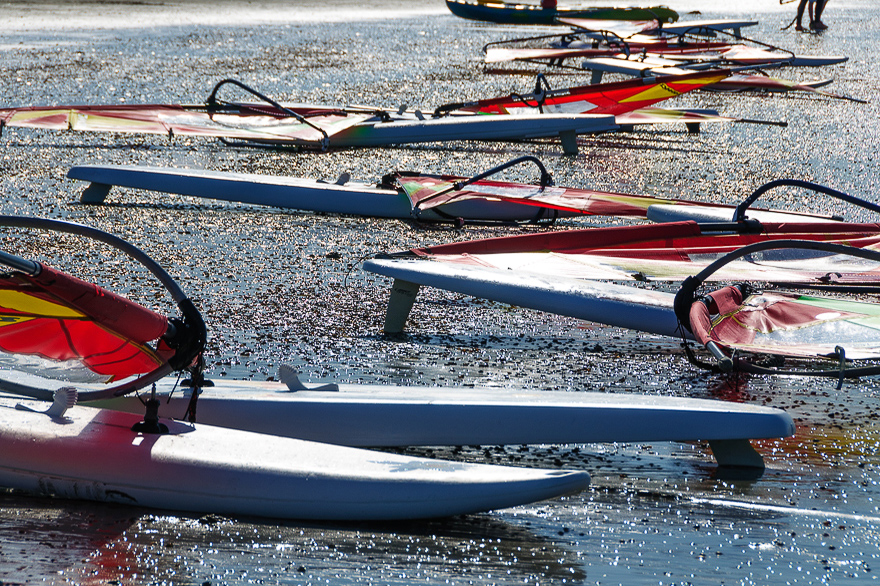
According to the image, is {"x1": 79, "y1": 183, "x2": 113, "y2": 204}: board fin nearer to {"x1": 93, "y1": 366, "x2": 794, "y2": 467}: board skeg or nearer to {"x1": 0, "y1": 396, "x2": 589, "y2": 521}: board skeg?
{"x1": 93, "y1": 366, "x2": 794, "y2": 467}: board skeg

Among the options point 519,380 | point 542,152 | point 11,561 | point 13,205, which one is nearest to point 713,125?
point 542,152

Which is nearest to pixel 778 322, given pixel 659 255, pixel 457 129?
pixel 659 255

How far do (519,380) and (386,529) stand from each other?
1440mm

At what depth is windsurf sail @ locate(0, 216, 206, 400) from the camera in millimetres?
3025

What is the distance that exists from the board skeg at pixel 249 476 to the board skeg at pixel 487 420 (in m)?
0.23

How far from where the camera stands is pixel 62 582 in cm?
251

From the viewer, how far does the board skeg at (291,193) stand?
22.7ft

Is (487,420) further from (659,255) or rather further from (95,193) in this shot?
(95,193)

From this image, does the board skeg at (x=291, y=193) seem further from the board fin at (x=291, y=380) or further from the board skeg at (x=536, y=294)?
the board fin at (x=291, y=380)

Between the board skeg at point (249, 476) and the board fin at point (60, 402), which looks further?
the board fin at point (60, 402)

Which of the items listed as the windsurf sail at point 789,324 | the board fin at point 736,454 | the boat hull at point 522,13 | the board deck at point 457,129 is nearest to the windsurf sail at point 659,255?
the windsurf sail at point 789,324

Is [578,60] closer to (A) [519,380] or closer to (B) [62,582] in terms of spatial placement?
(A) [519,380]

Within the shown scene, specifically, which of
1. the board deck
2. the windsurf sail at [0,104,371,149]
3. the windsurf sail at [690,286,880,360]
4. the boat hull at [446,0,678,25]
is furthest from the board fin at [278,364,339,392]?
the boat hull at [446,0,678,25]

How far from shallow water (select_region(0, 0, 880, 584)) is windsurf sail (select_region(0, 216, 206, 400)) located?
48 cm
